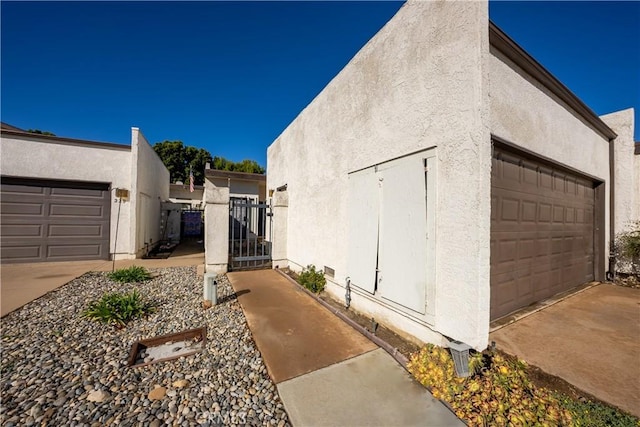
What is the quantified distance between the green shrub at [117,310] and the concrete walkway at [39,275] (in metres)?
1.41

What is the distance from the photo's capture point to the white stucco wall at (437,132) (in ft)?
7.94

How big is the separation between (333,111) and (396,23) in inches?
A: 75.2

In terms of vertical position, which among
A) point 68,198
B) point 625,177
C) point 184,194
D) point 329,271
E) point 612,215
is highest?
point 184,194

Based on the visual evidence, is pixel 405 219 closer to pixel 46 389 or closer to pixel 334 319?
pixel 334 319

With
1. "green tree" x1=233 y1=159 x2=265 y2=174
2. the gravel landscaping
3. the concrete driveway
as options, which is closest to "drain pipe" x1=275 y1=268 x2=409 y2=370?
the concrete driveway

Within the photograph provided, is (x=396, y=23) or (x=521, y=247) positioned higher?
(x=396, y=23)

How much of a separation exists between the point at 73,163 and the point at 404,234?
10.1 m

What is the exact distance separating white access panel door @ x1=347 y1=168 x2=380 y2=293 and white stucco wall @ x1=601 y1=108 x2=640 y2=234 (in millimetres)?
7020

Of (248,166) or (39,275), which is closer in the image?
(39,275)

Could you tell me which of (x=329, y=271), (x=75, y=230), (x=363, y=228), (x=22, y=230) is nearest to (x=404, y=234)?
(x=363, y=228)

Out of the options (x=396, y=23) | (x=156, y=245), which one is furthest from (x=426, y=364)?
(x=156, y=245)

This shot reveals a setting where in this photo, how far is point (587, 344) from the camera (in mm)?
2912

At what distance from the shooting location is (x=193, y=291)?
16.5 ft

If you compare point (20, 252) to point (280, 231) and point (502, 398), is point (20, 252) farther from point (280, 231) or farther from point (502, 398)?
point (502, 398)
